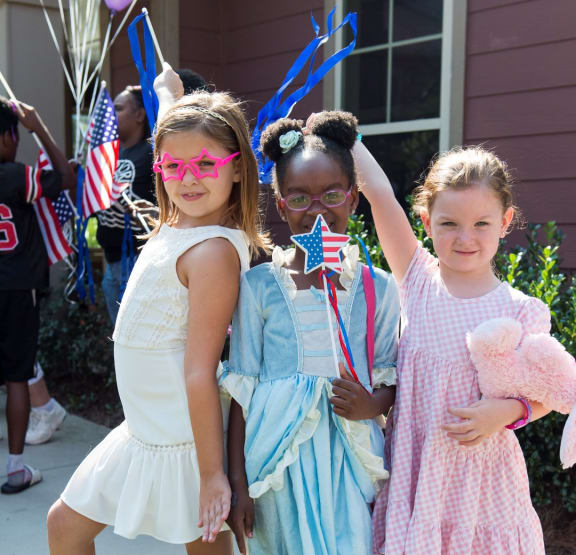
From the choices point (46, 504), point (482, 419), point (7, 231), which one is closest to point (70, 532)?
point (482, 419)

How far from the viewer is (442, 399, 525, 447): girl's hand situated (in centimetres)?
169

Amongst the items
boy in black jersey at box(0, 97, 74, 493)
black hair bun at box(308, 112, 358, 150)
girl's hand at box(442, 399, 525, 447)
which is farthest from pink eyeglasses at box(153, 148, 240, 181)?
boy in black jersey at box(0, 97, 74, 493)

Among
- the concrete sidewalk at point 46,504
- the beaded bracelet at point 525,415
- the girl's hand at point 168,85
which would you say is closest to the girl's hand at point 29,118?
the girl's hand at point 168,85

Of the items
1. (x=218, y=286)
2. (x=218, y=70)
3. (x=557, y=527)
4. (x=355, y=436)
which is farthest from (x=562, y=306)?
(x=218, y=70)

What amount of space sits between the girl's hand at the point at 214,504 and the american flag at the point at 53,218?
2538mm

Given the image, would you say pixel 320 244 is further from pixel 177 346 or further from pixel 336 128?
pixel 177 346

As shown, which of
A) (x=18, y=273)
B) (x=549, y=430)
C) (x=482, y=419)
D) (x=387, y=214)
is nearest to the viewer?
(x=482, y=419)

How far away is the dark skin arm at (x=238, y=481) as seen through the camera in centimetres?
175

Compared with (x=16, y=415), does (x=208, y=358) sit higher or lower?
higher

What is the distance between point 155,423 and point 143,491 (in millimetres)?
175

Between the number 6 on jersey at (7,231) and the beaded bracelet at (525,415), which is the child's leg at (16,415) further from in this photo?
the beaded bracelet at (525,415)

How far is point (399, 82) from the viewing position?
15.4ft

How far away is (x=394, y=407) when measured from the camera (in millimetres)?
1911

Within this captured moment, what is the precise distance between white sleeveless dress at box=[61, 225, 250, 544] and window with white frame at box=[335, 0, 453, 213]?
2.89 m
